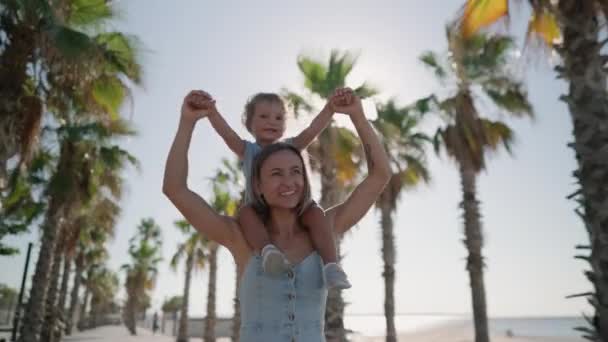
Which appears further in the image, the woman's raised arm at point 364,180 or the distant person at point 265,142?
the woman's raised arm at point 364,180

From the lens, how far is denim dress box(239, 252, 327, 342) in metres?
1.42

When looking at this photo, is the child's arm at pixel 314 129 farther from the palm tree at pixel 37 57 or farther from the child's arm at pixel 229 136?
the palm tree at pixel 37 57

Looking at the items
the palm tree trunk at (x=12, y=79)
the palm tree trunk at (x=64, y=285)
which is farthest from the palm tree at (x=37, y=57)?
the palm tree trunk at (x=64, y=285)

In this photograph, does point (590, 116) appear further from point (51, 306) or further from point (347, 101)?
point (51, 306)

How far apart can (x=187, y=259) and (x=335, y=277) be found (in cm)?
3105

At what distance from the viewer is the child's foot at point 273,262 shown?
143cm

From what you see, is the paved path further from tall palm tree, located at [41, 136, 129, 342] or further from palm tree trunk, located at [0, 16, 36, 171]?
palm tree trunk, located at [0, 16, 36, 171]

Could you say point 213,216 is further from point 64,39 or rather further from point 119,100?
point 119,100

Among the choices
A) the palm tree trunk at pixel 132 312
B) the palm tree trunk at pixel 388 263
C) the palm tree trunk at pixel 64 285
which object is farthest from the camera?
the palm tree trunk at pixel 132 312

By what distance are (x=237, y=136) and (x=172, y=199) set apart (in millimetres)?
823

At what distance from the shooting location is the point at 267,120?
2.25 metres

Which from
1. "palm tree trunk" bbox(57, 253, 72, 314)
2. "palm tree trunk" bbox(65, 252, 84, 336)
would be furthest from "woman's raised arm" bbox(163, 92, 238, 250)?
"palm tree trunk" bbox(65, 252, 84, 336)

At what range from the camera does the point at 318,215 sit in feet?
5.56

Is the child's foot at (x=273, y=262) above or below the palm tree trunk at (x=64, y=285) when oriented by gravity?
below
